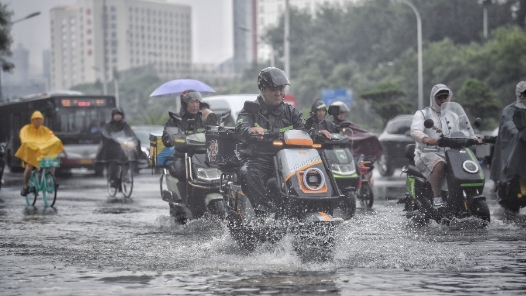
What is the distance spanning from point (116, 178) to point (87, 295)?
13133 mm

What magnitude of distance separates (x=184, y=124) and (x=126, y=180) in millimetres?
6526

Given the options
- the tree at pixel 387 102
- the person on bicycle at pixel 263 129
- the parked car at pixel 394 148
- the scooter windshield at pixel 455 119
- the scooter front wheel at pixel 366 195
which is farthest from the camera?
the tree at pixel 387 102

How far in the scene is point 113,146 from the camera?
68.9ft

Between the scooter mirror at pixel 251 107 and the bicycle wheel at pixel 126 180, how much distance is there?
10.7 meters

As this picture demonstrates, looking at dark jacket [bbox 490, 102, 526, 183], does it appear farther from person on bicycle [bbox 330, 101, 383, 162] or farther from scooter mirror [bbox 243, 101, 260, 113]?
scooter mirror [bbox 243, 101, 260, 113]

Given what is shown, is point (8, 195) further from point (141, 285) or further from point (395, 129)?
point (141, 285)

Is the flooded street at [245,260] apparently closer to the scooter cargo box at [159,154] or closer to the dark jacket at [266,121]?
the scooter cargo box at [159,154]

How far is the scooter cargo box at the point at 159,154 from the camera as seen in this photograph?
14211 millimetres

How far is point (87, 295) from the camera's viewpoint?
746cm

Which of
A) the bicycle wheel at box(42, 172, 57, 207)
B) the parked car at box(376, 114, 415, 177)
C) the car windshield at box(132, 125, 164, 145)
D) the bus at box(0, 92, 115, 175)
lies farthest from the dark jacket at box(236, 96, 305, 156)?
the bus at box(0, 92, 115, 175)

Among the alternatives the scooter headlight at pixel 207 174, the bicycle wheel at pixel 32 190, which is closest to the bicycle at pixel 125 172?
the bicycle wheel at pixel 32 190

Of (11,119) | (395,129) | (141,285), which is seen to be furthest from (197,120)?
(11,119)

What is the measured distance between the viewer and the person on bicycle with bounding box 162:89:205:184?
1367cm

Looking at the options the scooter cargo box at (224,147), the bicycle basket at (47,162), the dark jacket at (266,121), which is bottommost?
the bicycle basket at (47,162)
